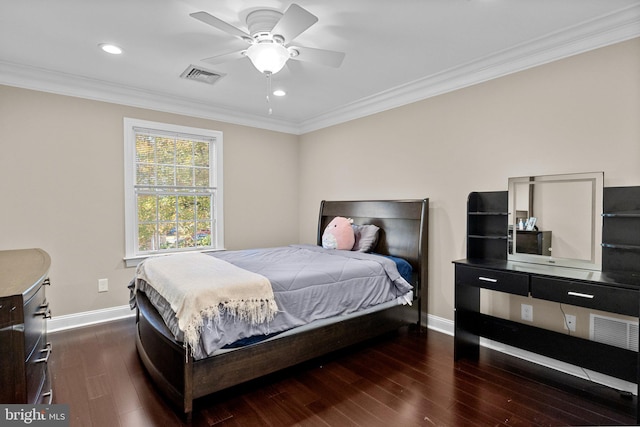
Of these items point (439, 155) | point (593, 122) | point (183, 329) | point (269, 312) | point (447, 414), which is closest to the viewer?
point (183, 329)

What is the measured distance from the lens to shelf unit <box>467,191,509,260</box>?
297 centimetres

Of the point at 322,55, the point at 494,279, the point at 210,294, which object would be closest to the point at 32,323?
the point at 210,294

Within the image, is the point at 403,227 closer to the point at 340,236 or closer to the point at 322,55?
the point at 340,236

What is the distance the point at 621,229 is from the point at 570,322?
79 centimetres

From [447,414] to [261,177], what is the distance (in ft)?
12.4

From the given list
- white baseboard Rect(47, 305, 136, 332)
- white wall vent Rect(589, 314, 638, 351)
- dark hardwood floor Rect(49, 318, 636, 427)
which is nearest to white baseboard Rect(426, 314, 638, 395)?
dark hardwood floor Rect(49, 318, 636, 427)

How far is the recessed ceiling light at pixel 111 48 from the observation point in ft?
8.87

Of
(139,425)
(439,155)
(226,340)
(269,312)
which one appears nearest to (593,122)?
(439,155)

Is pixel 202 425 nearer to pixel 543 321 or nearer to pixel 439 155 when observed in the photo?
pixel 543 321

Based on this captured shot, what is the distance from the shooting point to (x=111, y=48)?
276 centimetres

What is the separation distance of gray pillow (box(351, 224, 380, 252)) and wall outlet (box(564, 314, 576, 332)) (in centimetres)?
184

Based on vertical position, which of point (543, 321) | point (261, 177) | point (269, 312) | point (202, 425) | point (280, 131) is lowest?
point (202, 425)

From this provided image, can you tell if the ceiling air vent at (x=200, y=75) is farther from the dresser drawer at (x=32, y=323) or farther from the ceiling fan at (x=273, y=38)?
the dresser drawer at (x=32, y=323)

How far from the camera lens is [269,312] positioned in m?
2.26
